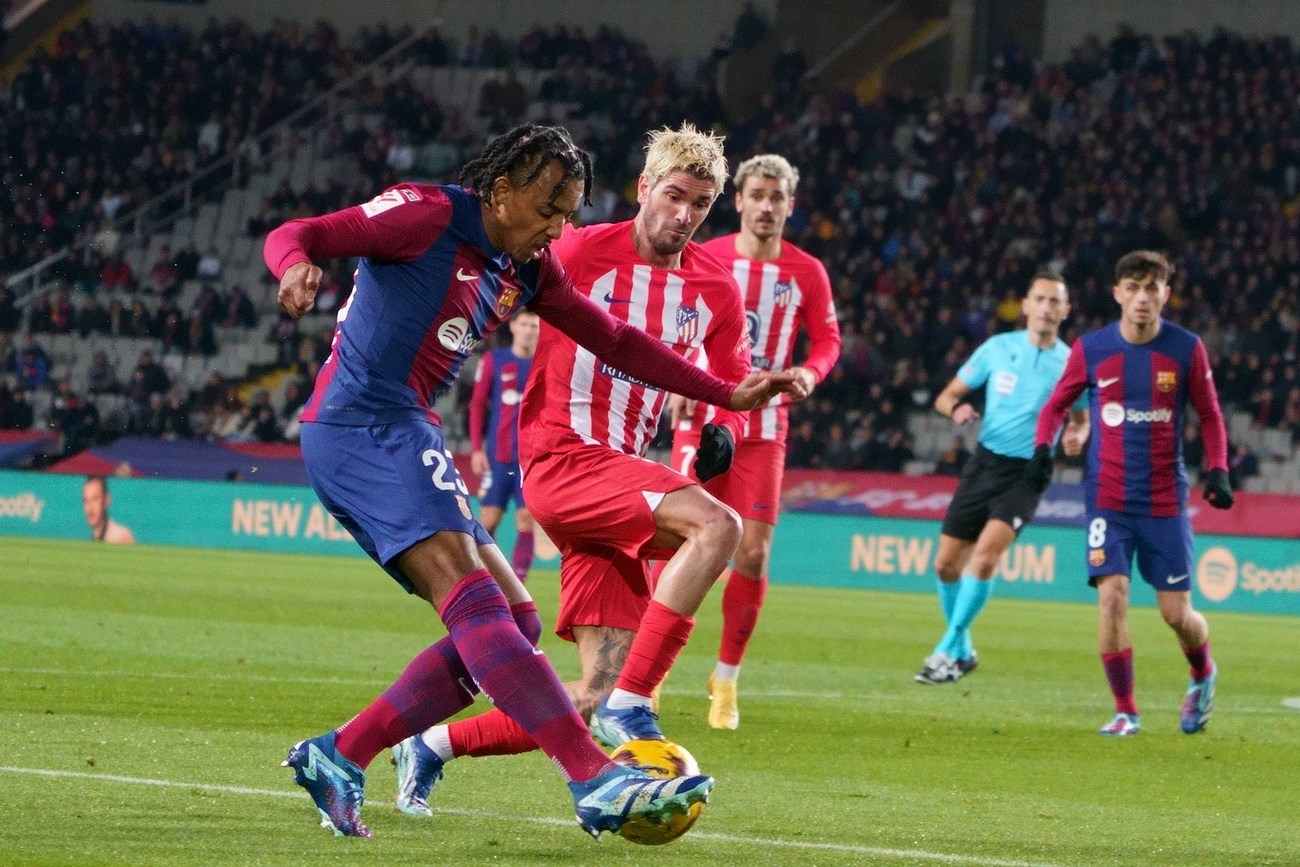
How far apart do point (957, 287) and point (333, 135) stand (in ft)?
36.5

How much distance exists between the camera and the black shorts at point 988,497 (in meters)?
11.6

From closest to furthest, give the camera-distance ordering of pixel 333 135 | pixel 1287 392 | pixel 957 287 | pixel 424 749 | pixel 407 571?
pixel 407 571 < pixel 424 749 < pixel 1287 392 < pixel 957 287 < pixel 333 135

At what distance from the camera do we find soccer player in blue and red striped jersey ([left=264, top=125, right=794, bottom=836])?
4.63 m

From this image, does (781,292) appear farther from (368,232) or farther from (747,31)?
(747,31)

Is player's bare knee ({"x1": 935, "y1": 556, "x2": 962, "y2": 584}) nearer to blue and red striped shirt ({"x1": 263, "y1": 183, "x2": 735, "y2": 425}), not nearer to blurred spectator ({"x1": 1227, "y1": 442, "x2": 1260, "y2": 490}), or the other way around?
blue and red striped shirt ({"x1": 263, "y1": 183, "x2": 735, "y2": 425})

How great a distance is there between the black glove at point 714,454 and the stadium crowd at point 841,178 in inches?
643

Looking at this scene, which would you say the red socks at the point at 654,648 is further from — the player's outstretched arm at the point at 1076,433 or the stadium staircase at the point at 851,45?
the stadium staircase at the point at 851,45

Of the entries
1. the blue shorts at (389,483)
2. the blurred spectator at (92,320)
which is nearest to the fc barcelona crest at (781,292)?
the blue shorts at (389,483)

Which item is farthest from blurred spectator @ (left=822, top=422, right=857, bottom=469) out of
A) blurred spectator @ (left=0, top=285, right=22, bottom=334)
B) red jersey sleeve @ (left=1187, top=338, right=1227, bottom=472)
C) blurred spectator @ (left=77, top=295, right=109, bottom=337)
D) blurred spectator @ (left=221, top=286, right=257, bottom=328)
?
red jersey sleeve @ (left=1187, top=338, right=1227, bottom=472)

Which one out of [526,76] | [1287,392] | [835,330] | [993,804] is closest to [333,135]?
[526,76]

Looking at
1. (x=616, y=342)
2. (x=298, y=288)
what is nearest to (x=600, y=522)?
(x=616, y=342)

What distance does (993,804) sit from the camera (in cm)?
620

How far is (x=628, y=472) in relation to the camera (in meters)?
5.91

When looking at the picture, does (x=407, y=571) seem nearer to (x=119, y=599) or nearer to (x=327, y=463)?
(x=327, y=463)
